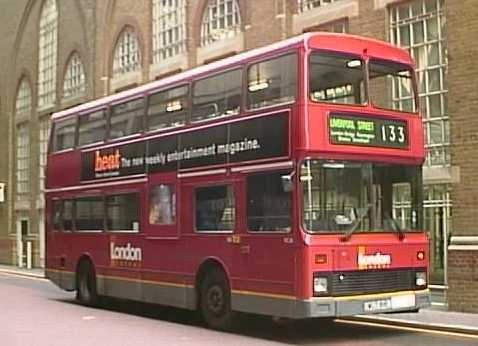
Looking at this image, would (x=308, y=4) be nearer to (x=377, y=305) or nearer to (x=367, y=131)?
(x=367, y=131)

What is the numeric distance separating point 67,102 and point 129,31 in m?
5.66

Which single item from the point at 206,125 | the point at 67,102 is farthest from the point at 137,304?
the point at 67,102

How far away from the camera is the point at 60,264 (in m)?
20.0

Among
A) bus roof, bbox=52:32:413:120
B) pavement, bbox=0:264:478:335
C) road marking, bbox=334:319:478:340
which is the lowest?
road marking, bbox=334:319:478:340

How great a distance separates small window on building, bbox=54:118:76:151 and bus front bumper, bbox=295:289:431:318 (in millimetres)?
9103

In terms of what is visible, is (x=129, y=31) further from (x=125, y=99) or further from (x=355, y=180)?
(x=355, y=180)

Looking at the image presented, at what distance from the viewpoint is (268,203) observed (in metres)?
12.8

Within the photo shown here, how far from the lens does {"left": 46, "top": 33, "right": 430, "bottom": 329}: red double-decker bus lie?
477 inches

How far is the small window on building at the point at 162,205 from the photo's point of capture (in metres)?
15.3

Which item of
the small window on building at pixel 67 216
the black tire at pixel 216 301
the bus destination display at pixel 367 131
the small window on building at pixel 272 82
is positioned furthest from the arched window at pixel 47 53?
the bus destination display at pixel 367 131

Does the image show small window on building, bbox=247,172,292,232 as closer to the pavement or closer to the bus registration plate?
the bus registration plate

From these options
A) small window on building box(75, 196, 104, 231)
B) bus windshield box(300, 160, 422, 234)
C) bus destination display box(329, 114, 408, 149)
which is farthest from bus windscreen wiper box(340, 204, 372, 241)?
small window on building box(75, 196, 104, 231)

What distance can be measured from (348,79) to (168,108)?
4.11 m

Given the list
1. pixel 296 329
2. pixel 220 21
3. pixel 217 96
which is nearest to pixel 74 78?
pixel 220 21
